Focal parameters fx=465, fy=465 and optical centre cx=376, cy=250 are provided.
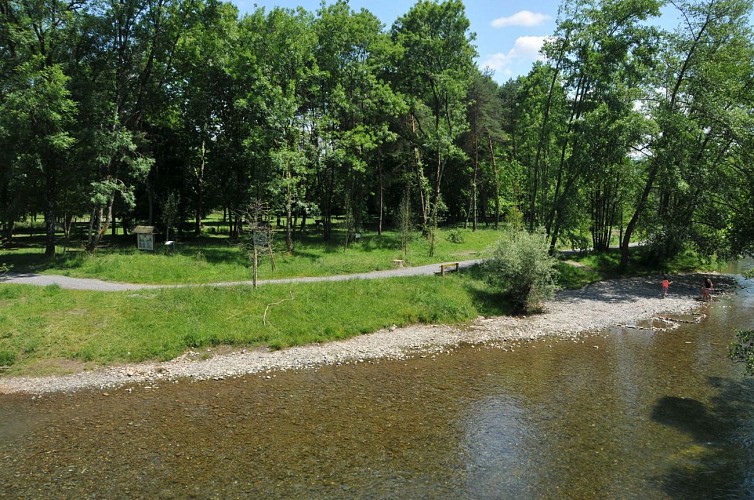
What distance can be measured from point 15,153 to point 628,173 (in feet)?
137

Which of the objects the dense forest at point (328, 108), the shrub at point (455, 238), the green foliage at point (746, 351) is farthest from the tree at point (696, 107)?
the green foliage at point (746, 351)

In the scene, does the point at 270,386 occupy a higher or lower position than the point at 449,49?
lower

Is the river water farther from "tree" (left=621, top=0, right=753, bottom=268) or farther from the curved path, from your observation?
"tree" (left=621, top=0, right=753, bottom=268)

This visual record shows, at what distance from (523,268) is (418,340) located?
7768 mm

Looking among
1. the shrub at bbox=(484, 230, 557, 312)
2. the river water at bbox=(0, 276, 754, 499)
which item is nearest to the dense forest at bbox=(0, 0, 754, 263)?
the shrub at bbox=(484, 230, 557, 312)

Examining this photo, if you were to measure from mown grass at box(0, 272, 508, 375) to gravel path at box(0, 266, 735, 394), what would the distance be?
0.73 metres

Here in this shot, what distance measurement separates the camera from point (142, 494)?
10.7m

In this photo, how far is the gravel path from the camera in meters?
17.3

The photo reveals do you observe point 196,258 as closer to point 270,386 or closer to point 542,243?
point 270,386

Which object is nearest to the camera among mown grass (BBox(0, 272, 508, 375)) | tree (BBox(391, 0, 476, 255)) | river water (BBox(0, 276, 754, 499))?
river water (BBox(0, 276, 754, 499))

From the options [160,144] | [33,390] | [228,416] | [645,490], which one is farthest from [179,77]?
[645,490]

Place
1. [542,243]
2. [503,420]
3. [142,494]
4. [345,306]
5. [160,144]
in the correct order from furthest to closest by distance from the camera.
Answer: [160,144] < [542,243] < [345,306] < [503,420] < [142,494]

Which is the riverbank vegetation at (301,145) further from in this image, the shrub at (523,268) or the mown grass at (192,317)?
the shrub at (523,268)

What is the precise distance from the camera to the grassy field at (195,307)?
18875 millimetres
